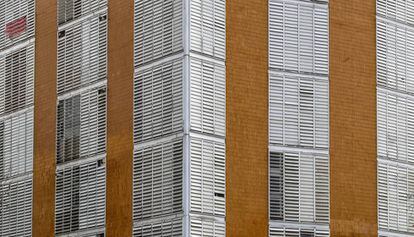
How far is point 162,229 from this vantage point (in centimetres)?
3738

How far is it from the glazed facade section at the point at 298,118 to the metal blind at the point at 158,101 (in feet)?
11.8

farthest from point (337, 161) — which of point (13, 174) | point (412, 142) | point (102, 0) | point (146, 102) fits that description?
point (13, 174)

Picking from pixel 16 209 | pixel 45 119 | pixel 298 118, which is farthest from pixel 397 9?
pixel 16 209

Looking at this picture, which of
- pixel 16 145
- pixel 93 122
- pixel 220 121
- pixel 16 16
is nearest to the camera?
pixel 220 121

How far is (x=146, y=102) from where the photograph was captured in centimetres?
3891

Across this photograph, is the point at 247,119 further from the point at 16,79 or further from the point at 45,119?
the point at 16,79

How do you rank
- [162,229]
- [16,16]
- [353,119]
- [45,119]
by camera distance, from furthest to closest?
[16,16] → [45,119] → [353,119] → [162,229]

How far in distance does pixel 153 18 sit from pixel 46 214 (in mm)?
9152

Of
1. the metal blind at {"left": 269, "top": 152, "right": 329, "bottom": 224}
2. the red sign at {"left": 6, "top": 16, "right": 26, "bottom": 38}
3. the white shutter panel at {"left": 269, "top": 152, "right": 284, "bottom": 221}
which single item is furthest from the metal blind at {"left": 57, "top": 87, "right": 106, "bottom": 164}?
the metal blind at {"left": 269, "top": 152, "right": 329, "bottom": 224}

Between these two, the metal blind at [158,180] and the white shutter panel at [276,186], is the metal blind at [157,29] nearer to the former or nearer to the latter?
the metal blind at [158,180]

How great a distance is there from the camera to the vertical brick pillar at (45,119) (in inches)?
1694

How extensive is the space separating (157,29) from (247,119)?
14.6 ft

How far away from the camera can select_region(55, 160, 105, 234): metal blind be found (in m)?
40.4

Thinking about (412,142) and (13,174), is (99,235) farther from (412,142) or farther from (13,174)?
(412,142)
